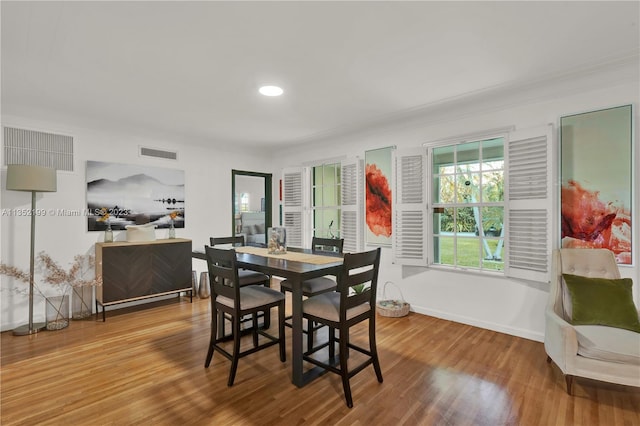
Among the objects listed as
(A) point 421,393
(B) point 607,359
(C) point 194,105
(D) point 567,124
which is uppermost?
(C) point 194,105

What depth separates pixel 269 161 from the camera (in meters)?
6.16

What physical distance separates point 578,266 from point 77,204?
18.0 ft

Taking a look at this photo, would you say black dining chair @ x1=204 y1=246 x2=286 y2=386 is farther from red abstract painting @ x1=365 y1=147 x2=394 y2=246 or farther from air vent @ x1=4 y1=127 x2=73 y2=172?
air vent @ x1=4 y1=127 x2=73 y2=172

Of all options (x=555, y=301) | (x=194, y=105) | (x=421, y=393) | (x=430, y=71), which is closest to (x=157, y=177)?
(x=194, y=105)

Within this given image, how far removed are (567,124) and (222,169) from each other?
4744 millimetres

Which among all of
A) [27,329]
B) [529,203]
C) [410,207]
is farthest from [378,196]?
[27,329]

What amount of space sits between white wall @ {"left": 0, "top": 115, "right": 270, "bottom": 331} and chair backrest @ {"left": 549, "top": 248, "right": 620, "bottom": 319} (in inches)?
183

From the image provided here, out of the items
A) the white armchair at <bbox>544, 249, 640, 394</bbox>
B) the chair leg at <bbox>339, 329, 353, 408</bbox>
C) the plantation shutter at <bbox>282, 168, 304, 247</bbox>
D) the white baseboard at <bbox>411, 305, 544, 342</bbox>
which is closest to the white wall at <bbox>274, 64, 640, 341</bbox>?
the white baseboard at <bbox>411, 305, 544, 342</bbox>

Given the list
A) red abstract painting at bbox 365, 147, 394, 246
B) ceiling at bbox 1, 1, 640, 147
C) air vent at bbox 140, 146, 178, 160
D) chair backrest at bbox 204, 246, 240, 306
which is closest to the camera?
ceiling at bbox 1, 1, 640, 147

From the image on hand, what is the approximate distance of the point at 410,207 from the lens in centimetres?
399

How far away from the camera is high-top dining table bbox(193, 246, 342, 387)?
7.26ft

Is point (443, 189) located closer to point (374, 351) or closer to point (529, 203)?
point (529, 203)

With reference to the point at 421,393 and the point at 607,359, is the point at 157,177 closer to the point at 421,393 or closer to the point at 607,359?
the point at 421,393

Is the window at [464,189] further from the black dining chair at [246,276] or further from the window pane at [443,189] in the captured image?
the black dining chair at [246,276]
